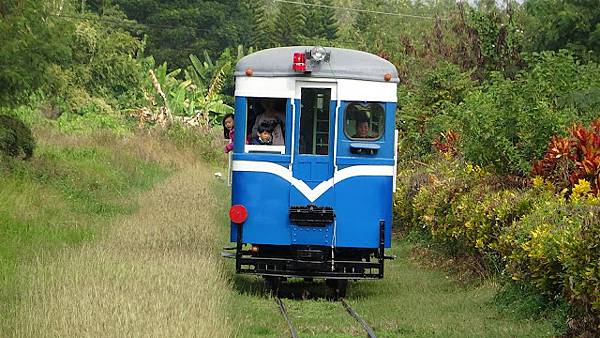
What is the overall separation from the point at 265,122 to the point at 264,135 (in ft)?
0.58

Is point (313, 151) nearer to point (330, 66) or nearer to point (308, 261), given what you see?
point (330, 66)

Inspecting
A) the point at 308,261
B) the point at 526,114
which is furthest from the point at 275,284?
the point at 526,114

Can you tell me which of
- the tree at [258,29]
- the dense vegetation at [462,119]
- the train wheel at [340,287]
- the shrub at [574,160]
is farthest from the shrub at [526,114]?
the tree at [258,29]

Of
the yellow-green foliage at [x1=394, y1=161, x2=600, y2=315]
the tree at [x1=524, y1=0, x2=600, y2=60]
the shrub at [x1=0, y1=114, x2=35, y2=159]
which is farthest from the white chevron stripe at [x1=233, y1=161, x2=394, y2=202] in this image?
the tree at [x1=524, y1=0, x2=600, y2=60]

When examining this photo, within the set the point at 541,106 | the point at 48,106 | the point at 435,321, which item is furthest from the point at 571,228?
the point at 48,106

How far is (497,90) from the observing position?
17.5 metres

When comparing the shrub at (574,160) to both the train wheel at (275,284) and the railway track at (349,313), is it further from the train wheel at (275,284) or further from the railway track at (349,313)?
the train wheel at (275,284)

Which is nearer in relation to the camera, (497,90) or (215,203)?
(497,90)

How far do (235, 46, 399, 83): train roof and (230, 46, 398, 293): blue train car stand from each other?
13 mm

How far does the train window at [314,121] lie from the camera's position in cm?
1427

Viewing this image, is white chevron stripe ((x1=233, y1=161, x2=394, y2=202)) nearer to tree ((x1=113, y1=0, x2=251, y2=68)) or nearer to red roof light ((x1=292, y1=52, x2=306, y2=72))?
red roof light ((x1=292, y1=52, x2=306, y2=72))

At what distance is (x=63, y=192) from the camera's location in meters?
23.3

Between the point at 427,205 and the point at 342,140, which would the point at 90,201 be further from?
the point at 342,140

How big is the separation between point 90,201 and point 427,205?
25.7 feet
